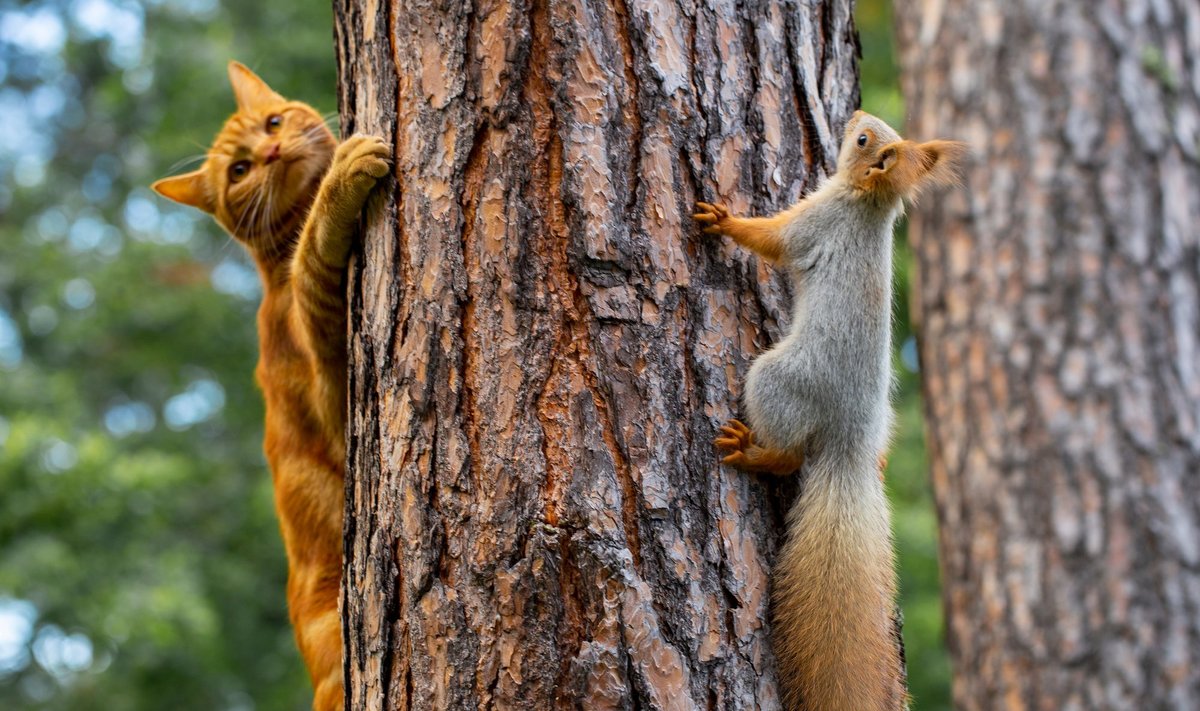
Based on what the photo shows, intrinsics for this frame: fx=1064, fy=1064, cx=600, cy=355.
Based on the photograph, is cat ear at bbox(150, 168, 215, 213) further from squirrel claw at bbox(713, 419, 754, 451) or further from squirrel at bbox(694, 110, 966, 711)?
squirrel claw at bbox(713, 419, 754, 451)

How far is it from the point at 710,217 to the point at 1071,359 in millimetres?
2441

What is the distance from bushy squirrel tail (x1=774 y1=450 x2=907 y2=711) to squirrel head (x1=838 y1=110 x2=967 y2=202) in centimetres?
60

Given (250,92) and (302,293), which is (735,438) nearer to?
(302,293)

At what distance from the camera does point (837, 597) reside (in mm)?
1927

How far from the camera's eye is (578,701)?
170 centimetres

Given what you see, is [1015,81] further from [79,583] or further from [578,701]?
[79,583]

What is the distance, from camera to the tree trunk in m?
1.76

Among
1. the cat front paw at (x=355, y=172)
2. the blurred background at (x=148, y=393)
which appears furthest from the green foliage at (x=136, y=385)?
the cat front paw at (x=355, y=172)

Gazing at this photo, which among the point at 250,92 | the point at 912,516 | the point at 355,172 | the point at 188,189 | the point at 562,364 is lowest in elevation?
the point at 912,516

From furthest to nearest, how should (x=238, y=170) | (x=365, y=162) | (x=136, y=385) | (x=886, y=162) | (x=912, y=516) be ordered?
(x=136, y=385)
(x=912, y=516)
(x=238, y=170)
(x=886, y=162)
(x=365, y=162)

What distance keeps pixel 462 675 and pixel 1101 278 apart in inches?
119

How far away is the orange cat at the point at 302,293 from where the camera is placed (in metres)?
2.35

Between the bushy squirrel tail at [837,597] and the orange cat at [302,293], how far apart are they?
3.47 feet

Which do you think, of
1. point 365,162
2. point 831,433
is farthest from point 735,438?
point 365,162
